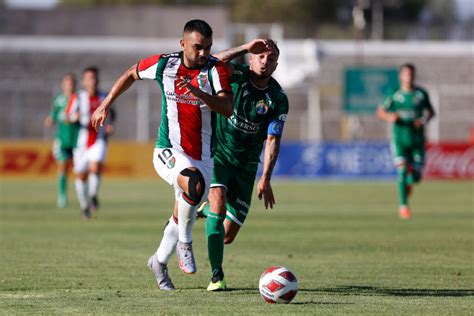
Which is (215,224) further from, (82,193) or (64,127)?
(64,127)

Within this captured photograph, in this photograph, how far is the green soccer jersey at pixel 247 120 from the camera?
10.7m

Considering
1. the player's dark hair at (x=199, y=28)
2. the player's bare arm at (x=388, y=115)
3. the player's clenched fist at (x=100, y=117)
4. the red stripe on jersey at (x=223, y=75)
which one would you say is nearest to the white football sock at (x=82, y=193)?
the player's bare arm at (x=388, y=115)

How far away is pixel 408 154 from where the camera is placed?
805 inches

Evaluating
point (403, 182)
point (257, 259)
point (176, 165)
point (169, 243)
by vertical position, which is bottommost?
point (403, 182)

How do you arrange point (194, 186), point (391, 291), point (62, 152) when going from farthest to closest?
point (62, 152) → point (391, 291) → point (194, 186)

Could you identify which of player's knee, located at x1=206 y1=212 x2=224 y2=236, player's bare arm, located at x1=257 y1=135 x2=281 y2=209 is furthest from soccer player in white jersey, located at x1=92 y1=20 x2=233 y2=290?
player's bare arm, located at x1=257 y1=135 x2=281 y2=209

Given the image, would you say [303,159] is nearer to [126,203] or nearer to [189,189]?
[126,203]

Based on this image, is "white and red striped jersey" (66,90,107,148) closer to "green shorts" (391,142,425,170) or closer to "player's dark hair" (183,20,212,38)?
"green shorts" (391,142,425,170)

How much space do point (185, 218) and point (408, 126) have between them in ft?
36.2

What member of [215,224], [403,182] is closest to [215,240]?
[215,224]

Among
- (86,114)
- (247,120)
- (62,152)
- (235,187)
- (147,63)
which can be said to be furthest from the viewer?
(62,152)

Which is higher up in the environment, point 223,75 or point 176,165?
point 223,75

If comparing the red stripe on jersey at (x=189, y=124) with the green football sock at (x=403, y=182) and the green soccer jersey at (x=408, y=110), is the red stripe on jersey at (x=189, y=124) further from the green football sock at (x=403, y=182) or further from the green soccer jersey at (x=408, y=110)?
the green soccer jersey at (x=408, y=110)

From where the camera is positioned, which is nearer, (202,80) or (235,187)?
(202,80)
